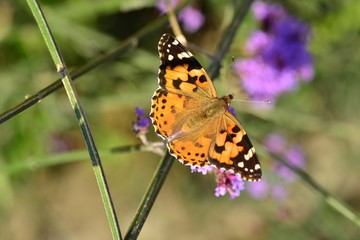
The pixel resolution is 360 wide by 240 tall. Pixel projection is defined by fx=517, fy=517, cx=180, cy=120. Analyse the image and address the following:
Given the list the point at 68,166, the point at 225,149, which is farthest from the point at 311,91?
the point at 225,149

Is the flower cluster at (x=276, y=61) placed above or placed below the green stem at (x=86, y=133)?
above

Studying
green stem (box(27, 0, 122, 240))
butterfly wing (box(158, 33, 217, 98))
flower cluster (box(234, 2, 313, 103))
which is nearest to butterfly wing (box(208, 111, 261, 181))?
butterfly wing (box(158, 33, 217, 98))

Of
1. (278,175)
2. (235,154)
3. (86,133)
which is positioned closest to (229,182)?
(235,154)

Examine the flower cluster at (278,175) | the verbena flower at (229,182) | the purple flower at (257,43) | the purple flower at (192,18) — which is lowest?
the verbena flower at (229,182)

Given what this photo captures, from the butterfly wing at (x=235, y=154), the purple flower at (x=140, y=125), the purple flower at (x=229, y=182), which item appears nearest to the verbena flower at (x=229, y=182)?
the purple flower at (x=229, y=182)

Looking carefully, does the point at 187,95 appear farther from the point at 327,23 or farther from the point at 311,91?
the point at 311,91

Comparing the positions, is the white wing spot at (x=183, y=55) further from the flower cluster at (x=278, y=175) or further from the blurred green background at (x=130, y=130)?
the flower cluster at (x=278, y=175)

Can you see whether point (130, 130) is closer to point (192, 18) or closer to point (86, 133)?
point (192, 18)
